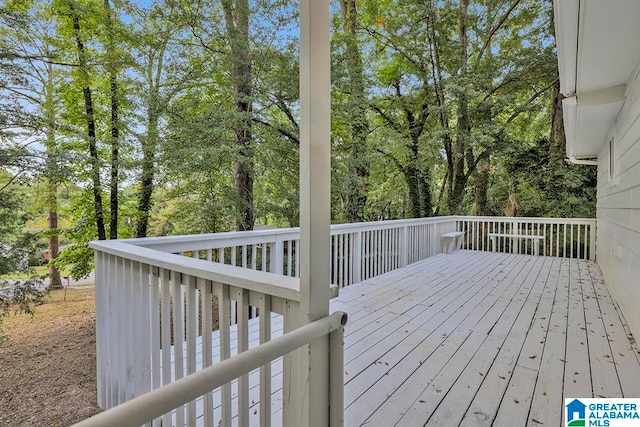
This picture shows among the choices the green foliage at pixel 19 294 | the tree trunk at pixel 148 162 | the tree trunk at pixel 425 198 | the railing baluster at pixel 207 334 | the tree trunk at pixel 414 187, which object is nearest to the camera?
the railing baluster at pixel 207 334

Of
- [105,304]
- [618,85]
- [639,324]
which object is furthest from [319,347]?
[618,85]

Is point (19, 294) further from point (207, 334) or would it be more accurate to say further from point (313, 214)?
point (313, 214)

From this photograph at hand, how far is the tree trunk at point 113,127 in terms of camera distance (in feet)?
18.8

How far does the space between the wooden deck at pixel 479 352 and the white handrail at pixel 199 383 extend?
3.21ft

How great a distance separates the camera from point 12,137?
15.0ft

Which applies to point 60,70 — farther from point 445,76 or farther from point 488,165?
point 488,165

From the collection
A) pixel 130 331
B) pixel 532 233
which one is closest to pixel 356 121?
pixel 532 233

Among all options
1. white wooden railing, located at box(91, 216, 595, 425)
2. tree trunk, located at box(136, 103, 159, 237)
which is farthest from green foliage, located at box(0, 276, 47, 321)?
white wooden railing, located at box(91, 216, 595, 425)

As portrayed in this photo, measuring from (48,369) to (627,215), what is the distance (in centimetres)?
711

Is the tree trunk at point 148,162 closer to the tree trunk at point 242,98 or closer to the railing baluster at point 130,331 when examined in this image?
the tree trunk at point 242,98

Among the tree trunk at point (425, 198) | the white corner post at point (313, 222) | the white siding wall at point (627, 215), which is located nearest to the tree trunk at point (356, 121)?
the tree trunk at point (425, 198)

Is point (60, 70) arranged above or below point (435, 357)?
above

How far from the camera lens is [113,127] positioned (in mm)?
6352

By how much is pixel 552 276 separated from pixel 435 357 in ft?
12.8
